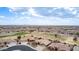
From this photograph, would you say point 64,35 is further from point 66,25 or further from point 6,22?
point 6,22

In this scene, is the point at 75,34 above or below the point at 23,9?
below

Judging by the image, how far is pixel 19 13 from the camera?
4.69 ft

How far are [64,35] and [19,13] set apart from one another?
446 millimetres

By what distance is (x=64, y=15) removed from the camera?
1431 mm

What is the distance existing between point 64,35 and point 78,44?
15 centimetres

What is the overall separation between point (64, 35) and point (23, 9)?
0.43 m

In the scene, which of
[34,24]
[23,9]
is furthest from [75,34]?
[23,9]

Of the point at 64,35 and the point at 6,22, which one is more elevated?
the point at 6,22

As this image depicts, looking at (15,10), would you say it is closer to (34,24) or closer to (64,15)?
(34,24)

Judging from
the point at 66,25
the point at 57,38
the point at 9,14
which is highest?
the point at 9,14
